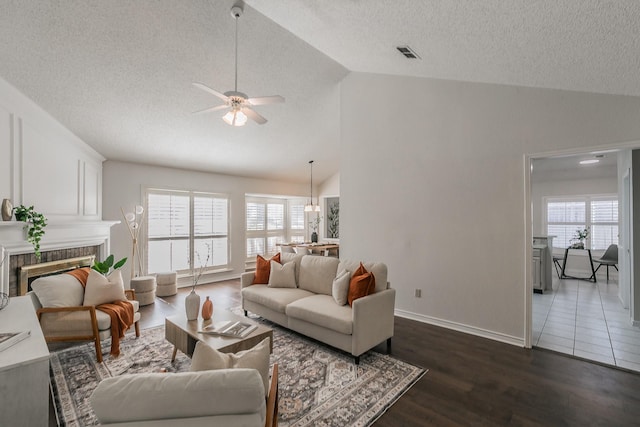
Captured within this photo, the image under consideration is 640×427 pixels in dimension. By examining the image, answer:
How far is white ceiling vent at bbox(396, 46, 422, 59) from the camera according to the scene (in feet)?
9.56

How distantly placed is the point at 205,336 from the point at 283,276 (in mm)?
1618

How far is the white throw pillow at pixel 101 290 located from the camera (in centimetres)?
316

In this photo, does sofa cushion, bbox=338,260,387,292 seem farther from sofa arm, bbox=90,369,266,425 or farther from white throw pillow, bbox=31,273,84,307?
white throw pillow, bbox=31,273,84,307

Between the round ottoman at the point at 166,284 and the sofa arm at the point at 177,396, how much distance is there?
4.79m

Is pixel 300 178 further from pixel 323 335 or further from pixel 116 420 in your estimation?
pixel 116 420

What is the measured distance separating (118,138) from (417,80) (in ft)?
15.1

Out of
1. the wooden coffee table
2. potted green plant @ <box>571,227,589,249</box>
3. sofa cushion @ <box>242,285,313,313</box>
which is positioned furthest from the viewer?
potted green plant @ <box>571,227,589,249</box>

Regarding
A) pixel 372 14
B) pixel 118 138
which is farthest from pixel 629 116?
pixel 118 138

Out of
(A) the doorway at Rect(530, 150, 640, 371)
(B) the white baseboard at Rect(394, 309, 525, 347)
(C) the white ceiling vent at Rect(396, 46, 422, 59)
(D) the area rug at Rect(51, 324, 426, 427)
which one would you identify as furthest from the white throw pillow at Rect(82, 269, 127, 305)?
(A) the doorway at Rect(530, 150, 640, 371)

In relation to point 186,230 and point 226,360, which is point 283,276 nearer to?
point 226,360

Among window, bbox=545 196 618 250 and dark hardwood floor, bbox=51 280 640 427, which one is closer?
dark hardwood floor, bbox=51 280 640 427

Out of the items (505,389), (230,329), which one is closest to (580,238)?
(505,389)

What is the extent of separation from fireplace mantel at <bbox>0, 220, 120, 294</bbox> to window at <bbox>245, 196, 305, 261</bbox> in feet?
10.9

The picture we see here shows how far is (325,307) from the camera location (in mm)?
3162
